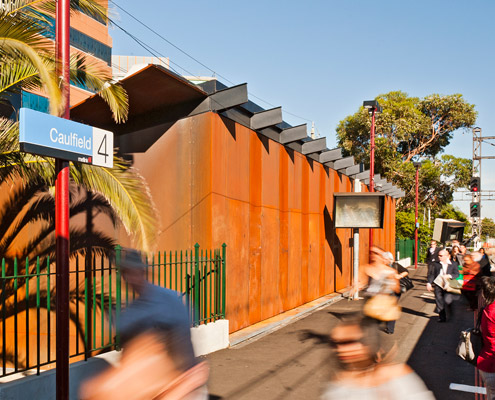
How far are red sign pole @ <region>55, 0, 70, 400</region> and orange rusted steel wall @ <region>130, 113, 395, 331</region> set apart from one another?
20.6 feet

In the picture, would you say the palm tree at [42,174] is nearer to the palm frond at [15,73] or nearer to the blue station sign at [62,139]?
the palm frond at [15,73]

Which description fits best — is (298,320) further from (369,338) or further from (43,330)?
(369,338)

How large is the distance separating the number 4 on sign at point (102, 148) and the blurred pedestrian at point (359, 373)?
3054 millimetres

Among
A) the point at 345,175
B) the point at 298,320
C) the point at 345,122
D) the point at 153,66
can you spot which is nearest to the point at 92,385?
the point at 153,66

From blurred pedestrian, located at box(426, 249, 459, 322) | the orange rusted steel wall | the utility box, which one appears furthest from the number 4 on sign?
the utility box

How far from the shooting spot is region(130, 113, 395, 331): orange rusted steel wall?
1171 centimetres

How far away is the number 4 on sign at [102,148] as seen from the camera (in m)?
5.41

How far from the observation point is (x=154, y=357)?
3020mm

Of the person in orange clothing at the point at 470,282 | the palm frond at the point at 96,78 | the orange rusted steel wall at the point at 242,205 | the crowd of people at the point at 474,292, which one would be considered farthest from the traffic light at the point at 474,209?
the palm frond at the point at 96,78

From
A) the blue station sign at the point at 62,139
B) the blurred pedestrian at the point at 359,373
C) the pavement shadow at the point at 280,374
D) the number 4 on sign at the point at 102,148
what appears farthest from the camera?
the pavement shadow at the point at 280,374

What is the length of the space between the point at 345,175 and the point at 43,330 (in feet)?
52.8

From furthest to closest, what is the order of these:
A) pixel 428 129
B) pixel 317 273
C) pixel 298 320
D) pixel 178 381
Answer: pixel 428 129 → pixel 317 273 → pixel 298 320 → pixel 178 381

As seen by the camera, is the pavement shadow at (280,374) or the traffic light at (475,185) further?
the traffic light at (475,185)

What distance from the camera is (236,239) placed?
12625 mm
